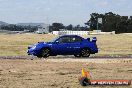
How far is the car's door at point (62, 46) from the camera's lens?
1170 inches

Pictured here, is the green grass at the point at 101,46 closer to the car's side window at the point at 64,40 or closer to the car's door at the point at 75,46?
the car's side window at the point at 64,40

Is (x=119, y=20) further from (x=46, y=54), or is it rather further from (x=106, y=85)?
(x=106, y=85)

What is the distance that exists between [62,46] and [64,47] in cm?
15

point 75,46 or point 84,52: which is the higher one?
Answer: point 75,46

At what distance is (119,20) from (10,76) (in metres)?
156

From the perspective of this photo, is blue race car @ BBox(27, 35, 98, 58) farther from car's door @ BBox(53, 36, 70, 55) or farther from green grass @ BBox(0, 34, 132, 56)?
green grass @ BBox(0, 34, 132, 56)

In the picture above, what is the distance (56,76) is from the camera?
16.8 metres

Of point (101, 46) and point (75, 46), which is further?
point (101, 46)

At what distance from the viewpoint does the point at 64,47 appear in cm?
2988

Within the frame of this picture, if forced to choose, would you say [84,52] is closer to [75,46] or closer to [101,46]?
[75,46]

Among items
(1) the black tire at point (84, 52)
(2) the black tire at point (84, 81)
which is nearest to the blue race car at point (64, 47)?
(1) the black tire at point (84, 52)

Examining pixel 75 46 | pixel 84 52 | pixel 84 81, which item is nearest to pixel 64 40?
pixel 75 46

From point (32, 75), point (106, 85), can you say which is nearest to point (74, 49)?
point (32, 75)

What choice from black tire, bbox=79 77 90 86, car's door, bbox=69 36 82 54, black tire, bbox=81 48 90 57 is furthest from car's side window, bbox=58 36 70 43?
black tire, bbox=79 77 90 86
